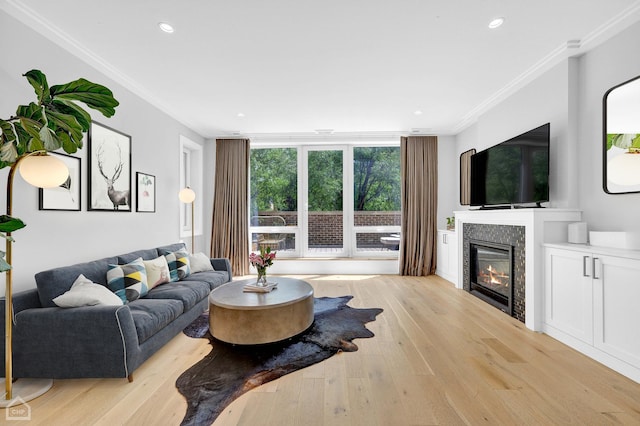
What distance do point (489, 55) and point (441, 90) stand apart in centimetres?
80

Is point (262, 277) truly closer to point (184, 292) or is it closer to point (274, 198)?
point (184, 292)

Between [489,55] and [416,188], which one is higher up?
[489,55]

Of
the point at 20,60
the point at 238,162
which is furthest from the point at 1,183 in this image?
the point at 238,162

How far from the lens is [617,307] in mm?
2201

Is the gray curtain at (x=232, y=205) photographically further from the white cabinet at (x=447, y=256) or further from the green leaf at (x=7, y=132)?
the green leaf at (x=7, y=132)

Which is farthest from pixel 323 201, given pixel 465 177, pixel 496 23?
pixel 496 23

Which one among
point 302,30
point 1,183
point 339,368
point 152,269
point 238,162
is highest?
point 302,30

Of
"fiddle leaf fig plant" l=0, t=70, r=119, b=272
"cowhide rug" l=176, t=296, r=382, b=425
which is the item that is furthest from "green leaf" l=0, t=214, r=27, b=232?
"cowhide rug" l=176, t=296, r=382, b=425

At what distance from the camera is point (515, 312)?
130 inches

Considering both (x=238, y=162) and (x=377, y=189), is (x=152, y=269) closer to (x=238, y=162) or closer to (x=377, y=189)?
(x=238, y=162)

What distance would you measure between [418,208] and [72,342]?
5.16 m

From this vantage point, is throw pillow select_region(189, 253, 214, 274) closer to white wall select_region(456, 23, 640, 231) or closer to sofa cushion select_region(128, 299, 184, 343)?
sofa cushion select_region(128, 299, 184, 343)

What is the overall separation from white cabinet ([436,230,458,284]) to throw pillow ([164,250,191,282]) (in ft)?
13.3

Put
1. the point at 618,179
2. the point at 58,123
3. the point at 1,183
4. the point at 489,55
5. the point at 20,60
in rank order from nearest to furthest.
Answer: the point at 58,123 → the point at 1,183 → the point at 20,60 → the point at 618,179 → the point at 489,55
